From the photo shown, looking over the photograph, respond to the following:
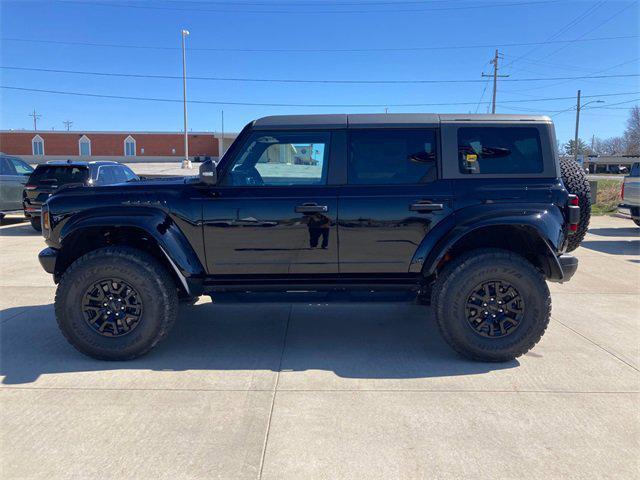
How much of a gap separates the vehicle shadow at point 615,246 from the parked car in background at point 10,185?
44.0ft

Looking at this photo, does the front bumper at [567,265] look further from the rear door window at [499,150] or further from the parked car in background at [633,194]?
the parked car in background at [633,194]

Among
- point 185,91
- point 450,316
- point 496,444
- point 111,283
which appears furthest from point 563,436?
point 185,91

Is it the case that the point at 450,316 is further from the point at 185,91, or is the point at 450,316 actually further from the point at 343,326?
the point at 185,91

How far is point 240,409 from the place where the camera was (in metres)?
3.25

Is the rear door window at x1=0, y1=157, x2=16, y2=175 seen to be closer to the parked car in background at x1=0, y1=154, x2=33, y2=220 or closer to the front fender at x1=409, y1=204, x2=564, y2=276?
the parked car in background at x1=0, y1=154, x2=33, y2=220

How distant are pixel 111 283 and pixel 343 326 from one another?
226 cm

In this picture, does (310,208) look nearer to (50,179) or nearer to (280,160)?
(280,160)

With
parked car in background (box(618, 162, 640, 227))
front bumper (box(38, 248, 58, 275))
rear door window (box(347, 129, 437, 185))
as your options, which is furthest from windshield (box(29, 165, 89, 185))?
parked car in background (box(618, 162, 640, 227))

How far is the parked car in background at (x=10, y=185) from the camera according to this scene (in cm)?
1219

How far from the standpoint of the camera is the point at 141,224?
12.9 feet

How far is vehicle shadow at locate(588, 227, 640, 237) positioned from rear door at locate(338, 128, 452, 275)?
9176 mm

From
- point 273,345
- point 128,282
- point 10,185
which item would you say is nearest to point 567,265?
point 273,345

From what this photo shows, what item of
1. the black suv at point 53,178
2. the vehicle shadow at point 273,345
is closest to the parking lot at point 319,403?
the vehicle shadow at point 273,345

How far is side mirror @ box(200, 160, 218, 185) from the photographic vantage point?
3933 mm
